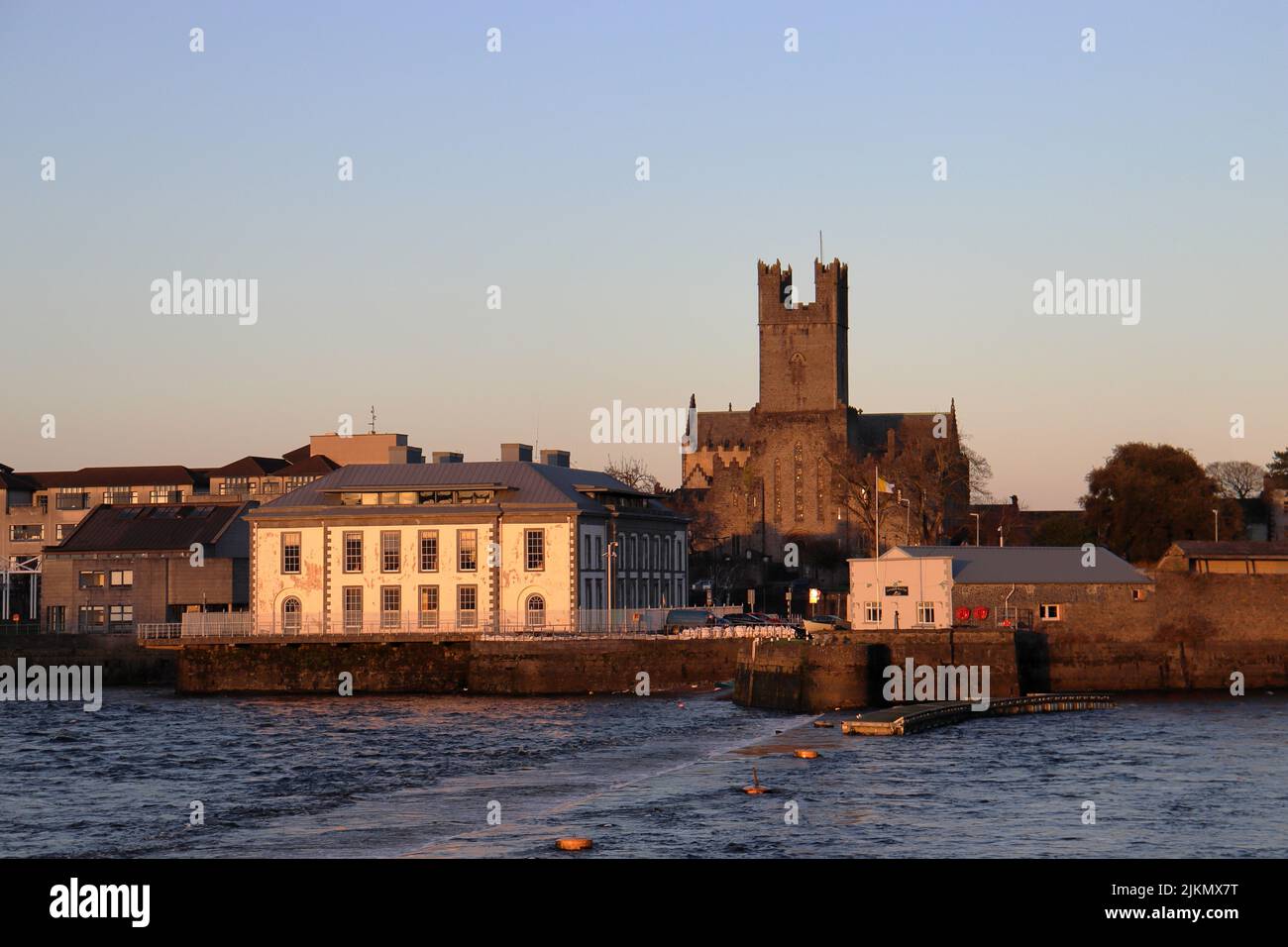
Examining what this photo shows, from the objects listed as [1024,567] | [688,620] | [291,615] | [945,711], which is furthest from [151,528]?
[945,711]

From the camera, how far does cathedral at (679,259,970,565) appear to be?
159 meters

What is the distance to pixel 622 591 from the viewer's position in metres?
93.9

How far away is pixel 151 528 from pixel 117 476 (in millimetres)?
37377

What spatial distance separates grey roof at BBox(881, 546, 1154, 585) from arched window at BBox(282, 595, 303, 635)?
3202 cm

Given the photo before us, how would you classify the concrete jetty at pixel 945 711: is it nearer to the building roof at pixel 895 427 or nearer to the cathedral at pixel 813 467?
the cathedral at pixel 813 467

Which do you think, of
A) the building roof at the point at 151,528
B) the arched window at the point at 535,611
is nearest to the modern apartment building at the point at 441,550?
the arched window at the point at 535,611

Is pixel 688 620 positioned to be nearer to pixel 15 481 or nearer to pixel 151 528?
pixel 151 528

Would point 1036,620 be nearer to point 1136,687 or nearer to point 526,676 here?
point 1136,687

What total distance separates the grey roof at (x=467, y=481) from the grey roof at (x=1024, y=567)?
18662mm

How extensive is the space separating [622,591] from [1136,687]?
2780cm

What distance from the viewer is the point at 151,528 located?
11275 cm

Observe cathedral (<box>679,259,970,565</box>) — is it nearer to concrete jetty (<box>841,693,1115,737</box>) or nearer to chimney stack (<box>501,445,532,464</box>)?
chimney stack (<box>501,445,532,464</box>)

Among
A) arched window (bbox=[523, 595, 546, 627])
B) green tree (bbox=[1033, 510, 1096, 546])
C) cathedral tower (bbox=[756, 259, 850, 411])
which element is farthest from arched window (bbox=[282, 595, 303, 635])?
cathedral tower (bbox=[756, 259, 850, 411])
